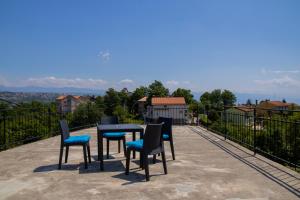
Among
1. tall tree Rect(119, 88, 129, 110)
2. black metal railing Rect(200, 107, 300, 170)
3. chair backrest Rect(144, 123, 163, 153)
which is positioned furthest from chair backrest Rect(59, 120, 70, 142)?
tall tree Rect(119, 88, 129, 110)

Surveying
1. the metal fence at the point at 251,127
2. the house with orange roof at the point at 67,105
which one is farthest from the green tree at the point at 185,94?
the metal fence at the point at 251,127

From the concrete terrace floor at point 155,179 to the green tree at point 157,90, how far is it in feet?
168

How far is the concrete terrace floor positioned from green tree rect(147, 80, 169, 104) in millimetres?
51283

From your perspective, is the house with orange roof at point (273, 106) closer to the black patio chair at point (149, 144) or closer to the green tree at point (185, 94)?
the black patio chair at point (149, 144)

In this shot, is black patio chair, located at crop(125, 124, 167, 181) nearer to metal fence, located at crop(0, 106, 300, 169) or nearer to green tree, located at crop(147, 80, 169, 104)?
metal fence, located at crop(0, 106, 300, 169)

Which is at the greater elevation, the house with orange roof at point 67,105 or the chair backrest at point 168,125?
the house with orange roof at point 67,105

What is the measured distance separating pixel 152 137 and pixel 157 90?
5473cm

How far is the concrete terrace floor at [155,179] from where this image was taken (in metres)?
3.89

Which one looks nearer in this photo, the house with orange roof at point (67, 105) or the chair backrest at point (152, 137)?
the chair backrest at point (152, 137)

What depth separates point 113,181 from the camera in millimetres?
4512

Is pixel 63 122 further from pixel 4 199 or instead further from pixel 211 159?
pixel 211 159

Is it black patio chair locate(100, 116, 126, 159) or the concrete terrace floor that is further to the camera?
black patio chair locate(100, 116, 126, 159)

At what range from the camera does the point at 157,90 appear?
59.4 metres

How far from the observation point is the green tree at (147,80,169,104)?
193ft
